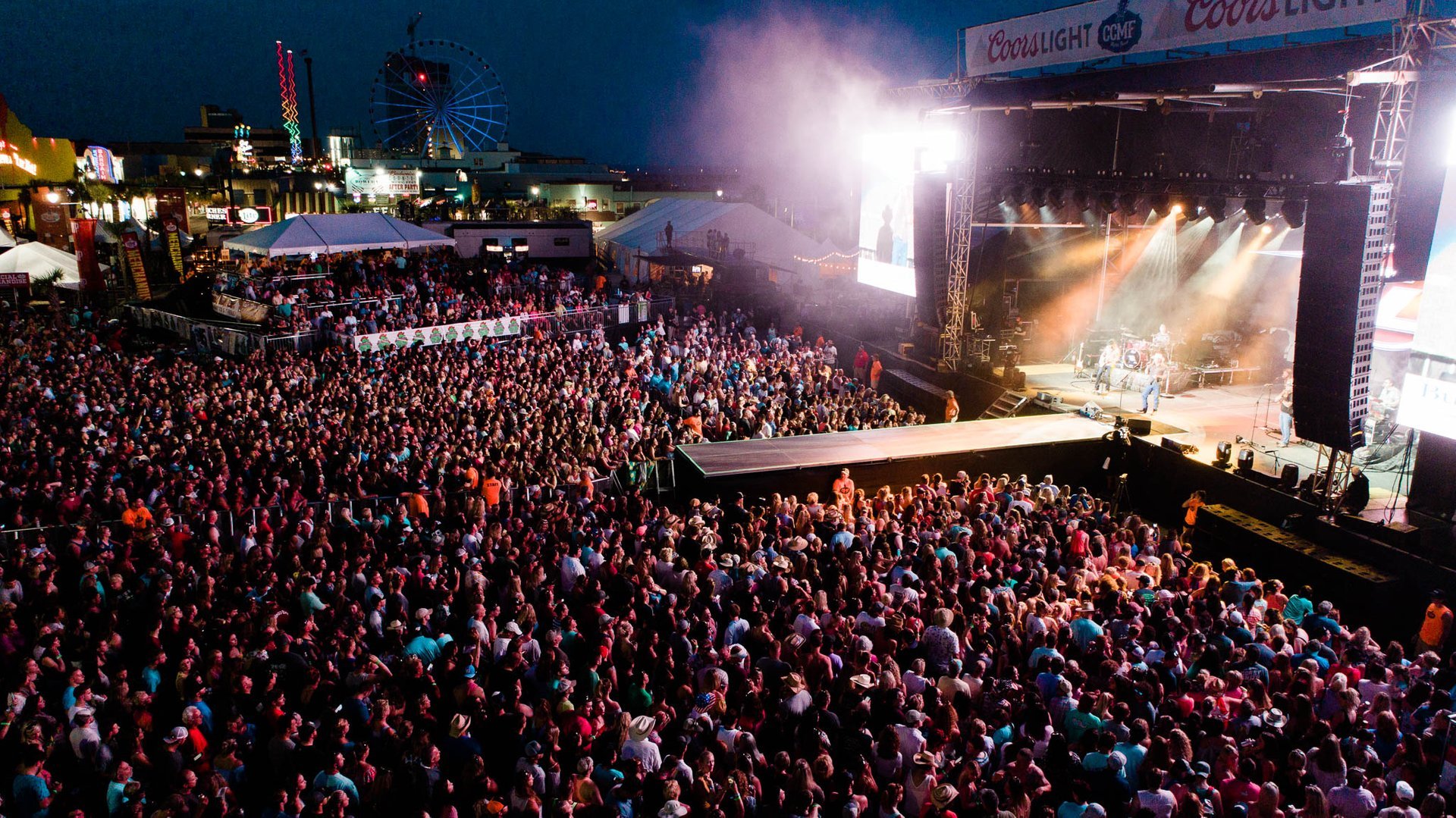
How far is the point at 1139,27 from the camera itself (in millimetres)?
12523

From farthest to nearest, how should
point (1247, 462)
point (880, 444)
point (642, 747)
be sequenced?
1. point (880, 444)
2. point (1247, 462)
3. point (642, 747)

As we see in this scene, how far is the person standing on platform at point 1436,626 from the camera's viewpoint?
723 centimetres

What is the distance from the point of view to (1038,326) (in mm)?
18953

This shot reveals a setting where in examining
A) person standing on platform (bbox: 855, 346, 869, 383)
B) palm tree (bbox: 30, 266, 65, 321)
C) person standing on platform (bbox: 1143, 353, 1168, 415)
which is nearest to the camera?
person standing on platform (bbox: 1143, 353, 1168, 415)

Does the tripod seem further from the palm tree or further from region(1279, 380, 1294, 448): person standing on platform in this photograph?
the palm tree

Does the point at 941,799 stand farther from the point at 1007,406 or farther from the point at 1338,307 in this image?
Result: the point at 1007,406

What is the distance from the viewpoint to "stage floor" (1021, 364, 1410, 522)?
10953 mm

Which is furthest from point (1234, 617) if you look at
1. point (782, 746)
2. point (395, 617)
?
point (395, 617)

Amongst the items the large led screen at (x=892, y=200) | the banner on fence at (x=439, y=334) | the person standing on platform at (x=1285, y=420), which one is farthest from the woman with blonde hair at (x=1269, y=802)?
the banner on fence at (x=439, y=334)

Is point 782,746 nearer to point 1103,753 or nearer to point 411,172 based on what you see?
point 1103,753

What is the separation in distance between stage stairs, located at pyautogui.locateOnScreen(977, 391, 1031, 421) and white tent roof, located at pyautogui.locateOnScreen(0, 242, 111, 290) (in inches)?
852

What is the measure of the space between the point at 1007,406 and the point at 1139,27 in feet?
20.5

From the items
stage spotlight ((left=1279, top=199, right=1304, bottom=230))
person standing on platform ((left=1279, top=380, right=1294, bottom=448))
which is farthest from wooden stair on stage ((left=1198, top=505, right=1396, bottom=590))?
stage spotlight ((left=1279, top=199, right=1304, bottom=230))

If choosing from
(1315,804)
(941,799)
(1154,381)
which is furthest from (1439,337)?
(941,799)
